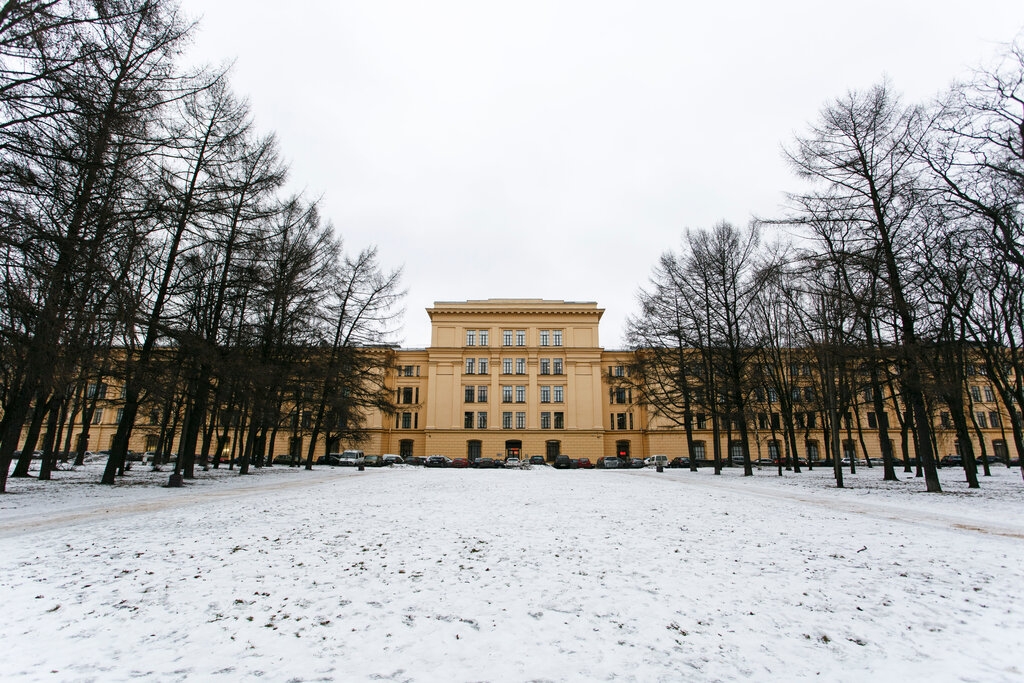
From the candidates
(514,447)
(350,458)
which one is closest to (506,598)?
(350,458)

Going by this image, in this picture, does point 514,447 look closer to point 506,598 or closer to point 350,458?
point 350,458

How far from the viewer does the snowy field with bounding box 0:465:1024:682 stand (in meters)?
4.41

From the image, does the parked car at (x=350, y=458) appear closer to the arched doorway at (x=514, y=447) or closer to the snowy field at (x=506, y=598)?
the arched doorway at (x=514, y=447)

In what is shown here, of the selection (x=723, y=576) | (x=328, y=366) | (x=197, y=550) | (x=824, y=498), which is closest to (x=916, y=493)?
(x=824, y=498)

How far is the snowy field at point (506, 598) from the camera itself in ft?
14.5

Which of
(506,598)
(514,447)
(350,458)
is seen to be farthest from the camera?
(514,447)

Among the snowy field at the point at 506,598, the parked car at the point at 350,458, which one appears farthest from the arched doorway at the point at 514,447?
the snowy field at the point at 506,598

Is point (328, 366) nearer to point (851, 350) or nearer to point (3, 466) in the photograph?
point (3, 466)

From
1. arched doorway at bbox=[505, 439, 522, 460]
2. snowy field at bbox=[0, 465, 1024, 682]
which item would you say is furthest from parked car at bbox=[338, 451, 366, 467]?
snowy field at bbox=[0, 465, 1024, 682]

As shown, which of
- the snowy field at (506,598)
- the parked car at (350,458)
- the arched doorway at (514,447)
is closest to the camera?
the snowy field at (506,598)

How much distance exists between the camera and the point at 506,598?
5914 millimetres

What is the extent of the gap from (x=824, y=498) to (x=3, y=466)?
2342 cm

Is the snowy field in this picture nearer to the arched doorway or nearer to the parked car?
the parked car

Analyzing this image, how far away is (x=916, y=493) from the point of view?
1722 cm
